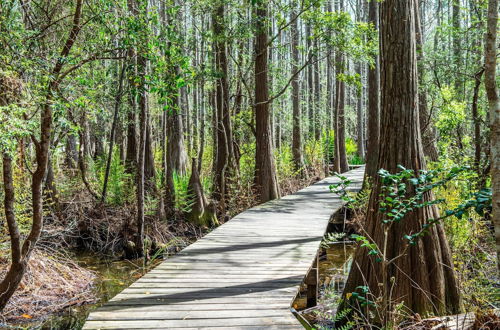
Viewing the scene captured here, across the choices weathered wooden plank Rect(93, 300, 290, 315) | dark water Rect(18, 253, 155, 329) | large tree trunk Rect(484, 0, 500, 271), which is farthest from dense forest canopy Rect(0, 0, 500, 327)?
weathered wooden plank Rect(93, 300, 290, 315)

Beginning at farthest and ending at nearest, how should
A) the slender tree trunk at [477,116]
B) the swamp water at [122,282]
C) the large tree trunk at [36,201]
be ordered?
1. the slender tree trunk at [477,116]
2. the swamp water at [122,282]
3. the large tree trunk at [36,201]

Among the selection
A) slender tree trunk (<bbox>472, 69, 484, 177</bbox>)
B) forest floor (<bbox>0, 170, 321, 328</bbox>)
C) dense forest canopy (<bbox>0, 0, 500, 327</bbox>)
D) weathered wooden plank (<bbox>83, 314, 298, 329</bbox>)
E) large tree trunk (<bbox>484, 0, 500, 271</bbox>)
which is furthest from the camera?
slender tree trunk (<bbox>472, 69, 484, 177</bbox>)

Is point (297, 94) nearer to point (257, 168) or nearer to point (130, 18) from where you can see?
point (257, 168)

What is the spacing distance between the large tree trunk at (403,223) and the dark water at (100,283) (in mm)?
3482

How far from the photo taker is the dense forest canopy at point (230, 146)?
496 cm

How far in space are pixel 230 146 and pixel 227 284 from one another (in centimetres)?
764

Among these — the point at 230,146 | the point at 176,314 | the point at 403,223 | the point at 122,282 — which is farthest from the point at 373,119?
the point at 176,314

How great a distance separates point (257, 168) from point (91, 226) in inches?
164

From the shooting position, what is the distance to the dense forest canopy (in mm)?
4957

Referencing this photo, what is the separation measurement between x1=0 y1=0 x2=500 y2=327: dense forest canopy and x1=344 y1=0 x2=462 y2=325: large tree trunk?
0.01 metres

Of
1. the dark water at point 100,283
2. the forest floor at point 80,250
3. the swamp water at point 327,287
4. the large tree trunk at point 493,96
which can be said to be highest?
the large tree trunk at point 493,96

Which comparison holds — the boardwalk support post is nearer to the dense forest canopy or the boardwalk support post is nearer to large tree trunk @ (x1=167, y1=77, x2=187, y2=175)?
the dense forest canopy

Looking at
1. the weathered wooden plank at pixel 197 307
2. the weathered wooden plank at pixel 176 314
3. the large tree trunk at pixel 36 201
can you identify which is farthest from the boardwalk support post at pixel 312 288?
the large tree trunk at pixel 36 201

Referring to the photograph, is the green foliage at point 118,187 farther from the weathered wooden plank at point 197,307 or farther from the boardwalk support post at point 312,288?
the weathered wooden plank at point 197,307
